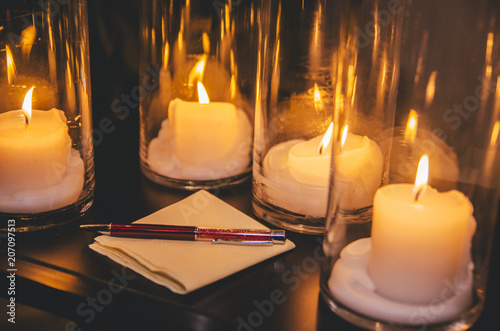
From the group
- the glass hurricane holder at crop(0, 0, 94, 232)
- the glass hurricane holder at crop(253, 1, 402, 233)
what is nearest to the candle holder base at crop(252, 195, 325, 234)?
the glass hurricane holder at crop(253, 1, 402, 233)

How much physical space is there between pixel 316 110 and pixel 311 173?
9 centimetres

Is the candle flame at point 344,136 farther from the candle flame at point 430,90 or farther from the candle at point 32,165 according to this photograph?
the candle at point 32,165

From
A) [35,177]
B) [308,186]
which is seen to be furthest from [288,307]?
[35,177]

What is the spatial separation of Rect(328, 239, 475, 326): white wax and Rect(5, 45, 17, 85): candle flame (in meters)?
0.40

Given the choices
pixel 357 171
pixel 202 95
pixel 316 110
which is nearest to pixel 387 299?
pixel 357 171

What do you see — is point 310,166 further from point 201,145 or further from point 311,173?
point 201,145

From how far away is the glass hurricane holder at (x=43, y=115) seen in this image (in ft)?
2.02

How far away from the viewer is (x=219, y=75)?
76 centimetres

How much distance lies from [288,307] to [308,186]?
0.16 metres

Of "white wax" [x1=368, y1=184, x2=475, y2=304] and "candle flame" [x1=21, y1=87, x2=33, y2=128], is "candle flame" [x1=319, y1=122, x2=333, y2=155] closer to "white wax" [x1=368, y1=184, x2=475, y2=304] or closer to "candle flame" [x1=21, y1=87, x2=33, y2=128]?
"white wax" [x1=368, y1=184, x2=475, y2=304]

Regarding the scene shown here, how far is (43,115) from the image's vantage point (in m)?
0.66

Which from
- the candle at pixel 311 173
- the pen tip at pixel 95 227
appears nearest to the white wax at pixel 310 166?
the candle at pixel 311 173

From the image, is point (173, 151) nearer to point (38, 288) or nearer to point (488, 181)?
point (38, 288)

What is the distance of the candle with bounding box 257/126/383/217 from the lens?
559 millimetres
